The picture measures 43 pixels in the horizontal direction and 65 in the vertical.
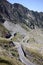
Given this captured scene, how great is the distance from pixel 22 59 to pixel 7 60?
25.5 m

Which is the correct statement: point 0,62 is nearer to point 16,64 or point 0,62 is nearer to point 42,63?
point 16,64

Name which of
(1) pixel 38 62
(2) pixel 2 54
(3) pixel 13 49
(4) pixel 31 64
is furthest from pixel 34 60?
(2) pixel 2 54

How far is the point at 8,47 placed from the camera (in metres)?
177

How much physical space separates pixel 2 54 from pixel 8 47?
3459 cm

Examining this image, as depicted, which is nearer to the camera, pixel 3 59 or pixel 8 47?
pixel 3 59

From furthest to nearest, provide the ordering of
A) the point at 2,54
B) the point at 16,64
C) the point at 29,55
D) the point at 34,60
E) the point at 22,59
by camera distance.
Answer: the point at 29,55, the point at 34,60, the point at 22,59, the point at 2,54, the point at 16,64

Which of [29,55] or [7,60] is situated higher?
[7,60]

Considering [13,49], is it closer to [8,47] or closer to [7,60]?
[8,47]

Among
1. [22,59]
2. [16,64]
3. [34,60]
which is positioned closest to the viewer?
[16,64]

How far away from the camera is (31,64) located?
14775cm

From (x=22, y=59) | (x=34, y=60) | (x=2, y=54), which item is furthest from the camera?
(x=34, y=60)

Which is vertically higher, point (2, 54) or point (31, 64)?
point (2, 54)

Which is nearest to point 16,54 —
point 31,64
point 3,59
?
point 31,64

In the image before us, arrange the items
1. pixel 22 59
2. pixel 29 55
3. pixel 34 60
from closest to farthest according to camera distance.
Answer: pixel 22 59 < pixel 34 60 < pixel 29 55
